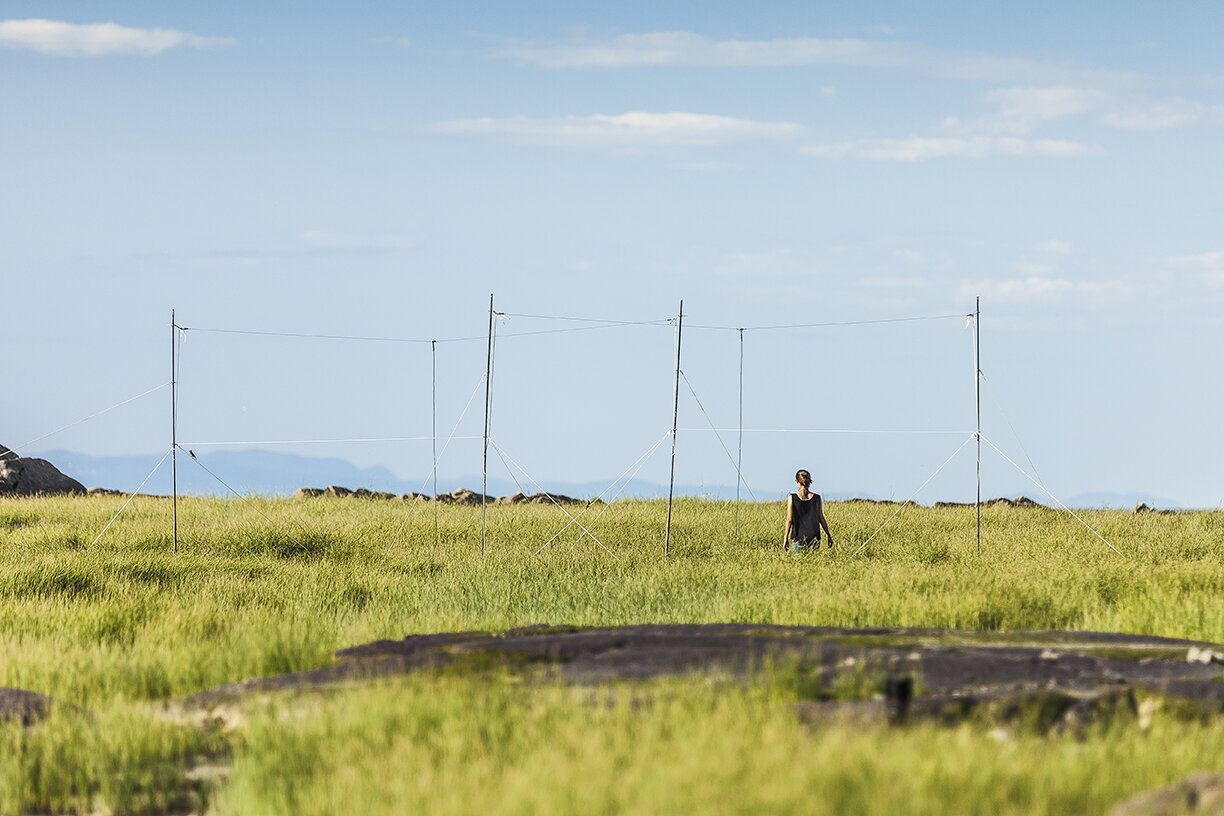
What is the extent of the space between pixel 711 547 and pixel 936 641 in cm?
984

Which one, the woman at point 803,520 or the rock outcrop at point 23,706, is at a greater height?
the woman at point 803,520

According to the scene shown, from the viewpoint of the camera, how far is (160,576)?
1370 centimetres

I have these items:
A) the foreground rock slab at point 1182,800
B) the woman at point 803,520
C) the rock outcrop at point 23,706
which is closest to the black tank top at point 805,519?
the woman at point 803,520

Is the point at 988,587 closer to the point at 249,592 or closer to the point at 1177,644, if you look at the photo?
the point at 1177,644

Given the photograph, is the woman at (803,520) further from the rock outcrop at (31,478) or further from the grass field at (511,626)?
the rock outcrop at (31,478)

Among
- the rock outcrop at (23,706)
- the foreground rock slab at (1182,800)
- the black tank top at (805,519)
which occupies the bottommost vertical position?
the rock outcrop at (23,706)

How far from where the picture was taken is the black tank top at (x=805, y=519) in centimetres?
1546

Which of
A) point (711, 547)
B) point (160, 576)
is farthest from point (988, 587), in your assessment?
point (160, 576)

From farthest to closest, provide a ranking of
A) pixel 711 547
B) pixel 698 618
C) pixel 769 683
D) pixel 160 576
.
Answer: pixel 711 547
pixel 160 576
pixel 698 618
pixel 769 683

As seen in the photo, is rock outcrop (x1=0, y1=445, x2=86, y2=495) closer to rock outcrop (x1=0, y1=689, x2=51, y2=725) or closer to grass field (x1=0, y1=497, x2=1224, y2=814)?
grass field (x1=0, y1=497, x2=1224, y2=814)

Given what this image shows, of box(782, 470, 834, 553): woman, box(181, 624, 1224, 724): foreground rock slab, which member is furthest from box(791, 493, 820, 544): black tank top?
box(181, 624, 1224, 724): foreground rock slab

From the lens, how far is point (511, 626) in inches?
368

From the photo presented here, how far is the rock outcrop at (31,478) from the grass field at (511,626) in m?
7.42

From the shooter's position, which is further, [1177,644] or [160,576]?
[160,576]
